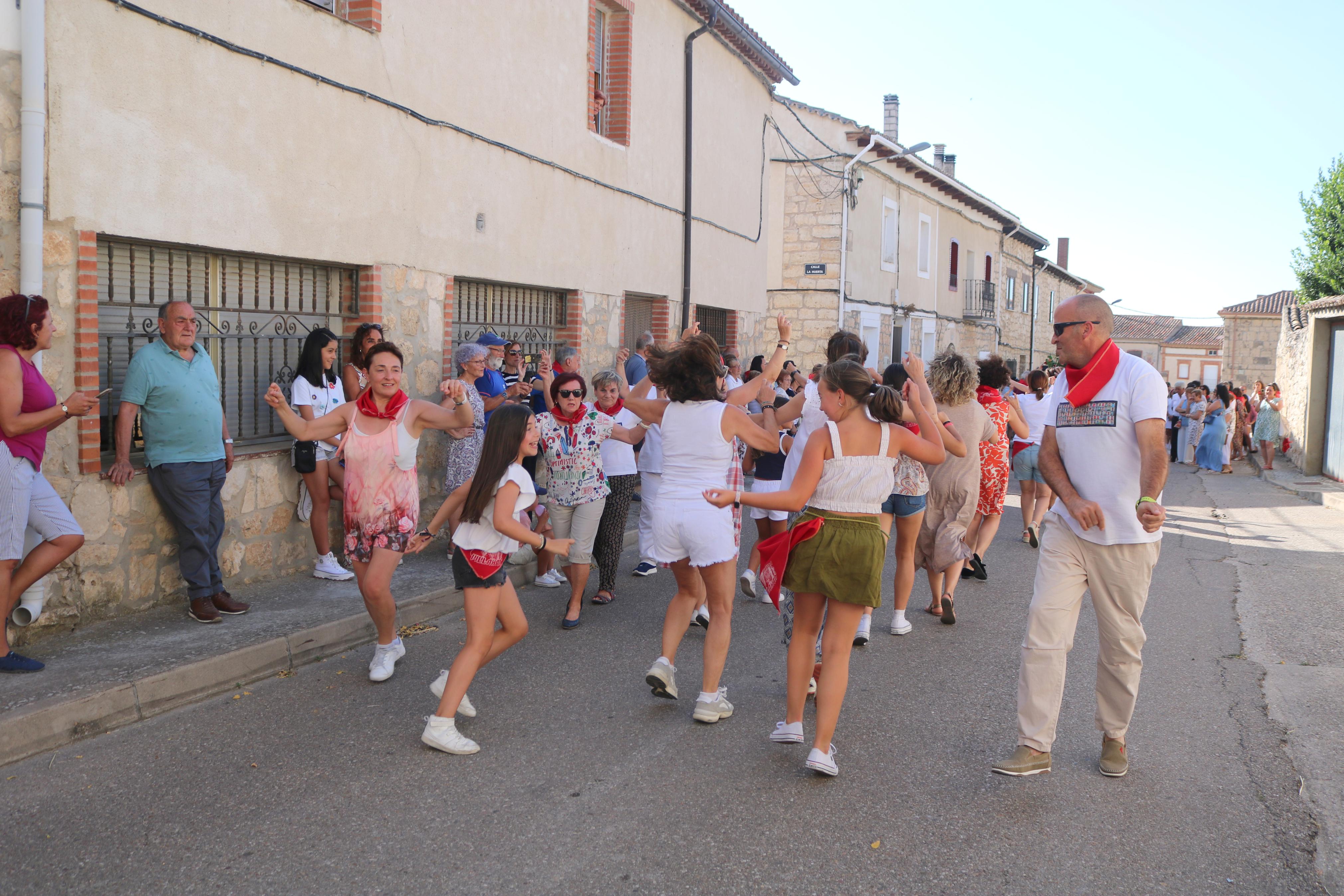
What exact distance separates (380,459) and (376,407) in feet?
0.86

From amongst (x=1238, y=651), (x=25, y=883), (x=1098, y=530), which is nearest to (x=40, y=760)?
(x=25, y=883)

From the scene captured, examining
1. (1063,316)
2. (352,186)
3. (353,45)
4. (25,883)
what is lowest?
(25,883)

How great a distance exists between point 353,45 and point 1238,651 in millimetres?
7093

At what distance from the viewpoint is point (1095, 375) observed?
13.5ft

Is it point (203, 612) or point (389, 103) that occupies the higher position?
point (389, 103)

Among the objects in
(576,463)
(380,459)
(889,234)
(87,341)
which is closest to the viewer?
(380,459)

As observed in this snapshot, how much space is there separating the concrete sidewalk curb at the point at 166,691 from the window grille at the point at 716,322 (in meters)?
A: 9.31

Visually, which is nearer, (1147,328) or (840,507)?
(840,507)

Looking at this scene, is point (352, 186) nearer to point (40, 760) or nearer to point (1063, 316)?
point (40, 760)

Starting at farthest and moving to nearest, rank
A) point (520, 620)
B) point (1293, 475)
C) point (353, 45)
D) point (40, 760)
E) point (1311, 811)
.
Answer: point (1293, 475), point (353, 45), point (520, 620), point (40, 760), point (1311, 811)

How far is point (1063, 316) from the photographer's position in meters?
4.22

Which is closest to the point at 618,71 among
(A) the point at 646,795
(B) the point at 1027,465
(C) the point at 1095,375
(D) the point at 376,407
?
(B) the point at 1027,465

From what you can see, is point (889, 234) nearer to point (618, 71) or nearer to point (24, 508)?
point (618, 71)

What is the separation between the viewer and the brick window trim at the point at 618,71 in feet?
38.2
